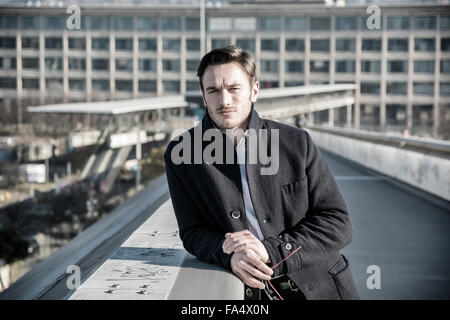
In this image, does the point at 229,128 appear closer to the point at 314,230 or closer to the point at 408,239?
the point at 314,230

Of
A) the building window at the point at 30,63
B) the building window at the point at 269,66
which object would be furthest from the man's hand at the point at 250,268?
the building window at the point at 30,63

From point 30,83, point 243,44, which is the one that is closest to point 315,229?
point 243,44

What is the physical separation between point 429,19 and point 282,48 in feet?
60.1

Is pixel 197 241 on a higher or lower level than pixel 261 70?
lower

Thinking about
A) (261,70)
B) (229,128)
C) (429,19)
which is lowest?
(229,128)

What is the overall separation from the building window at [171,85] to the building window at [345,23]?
2180cm

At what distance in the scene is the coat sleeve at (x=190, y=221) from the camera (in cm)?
275

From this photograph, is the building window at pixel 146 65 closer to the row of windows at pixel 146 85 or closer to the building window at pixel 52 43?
the row of windows at pixel 146 85

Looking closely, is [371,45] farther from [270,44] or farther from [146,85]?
[146,85]

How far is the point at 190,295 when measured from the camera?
7.72 ft

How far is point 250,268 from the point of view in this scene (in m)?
2.56
